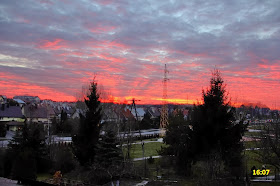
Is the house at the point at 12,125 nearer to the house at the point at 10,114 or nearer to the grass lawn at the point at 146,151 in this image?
the house at the point at 10,114

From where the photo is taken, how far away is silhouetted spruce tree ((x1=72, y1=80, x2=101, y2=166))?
70.5 ft

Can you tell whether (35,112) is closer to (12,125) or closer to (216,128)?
(12,125)

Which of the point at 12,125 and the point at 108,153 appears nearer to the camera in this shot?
the point at 108,153

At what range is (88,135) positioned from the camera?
22.4 metres

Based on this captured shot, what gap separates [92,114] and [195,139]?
30.6 ft

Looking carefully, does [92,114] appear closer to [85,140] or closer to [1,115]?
[85,140]

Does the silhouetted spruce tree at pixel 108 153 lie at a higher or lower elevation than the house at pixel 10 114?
lower

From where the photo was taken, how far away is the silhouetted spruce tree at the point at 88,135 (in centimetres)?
2148

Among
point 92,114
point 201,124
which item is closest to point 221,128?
point 201,124

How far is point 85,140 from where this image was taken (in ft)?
72.4
